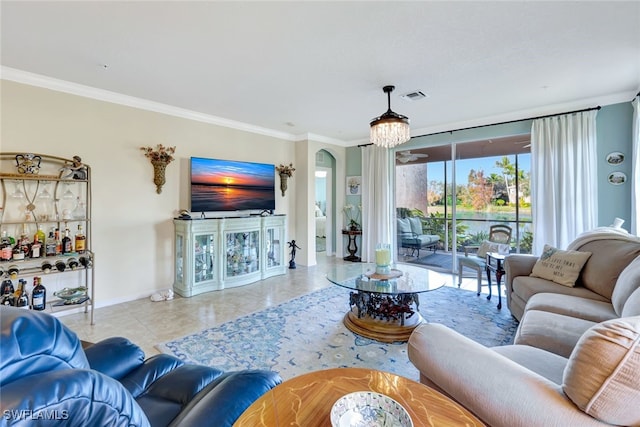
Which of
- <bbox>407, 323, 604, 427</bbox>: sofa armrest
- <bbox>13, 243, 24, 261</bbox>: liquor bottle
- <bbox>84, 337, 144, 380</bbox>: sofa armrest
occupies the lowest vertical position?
<bbox>84, 337, 144, 380</bbox>: sofa armrest

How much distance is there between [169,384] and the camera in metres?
1.33

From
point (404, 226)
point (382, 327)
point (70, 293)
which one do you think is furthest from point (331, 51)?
point (404, 226)

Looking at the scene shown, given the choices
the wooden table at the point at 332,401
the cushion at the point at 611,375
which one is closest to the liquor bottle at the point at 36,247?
the wooden table at the point at 332,401

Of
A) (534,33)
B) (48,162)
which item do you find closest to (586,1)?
(534,33)

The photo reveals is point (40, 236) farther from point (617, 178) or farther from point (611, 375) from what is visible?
point (617, 178)

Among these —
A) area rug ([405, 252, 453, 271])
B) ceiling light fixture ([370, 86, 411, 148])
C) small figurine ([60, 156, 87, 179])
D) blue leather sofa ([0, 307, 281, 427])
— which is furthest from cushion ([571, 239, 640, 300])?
small figurine ([60, 156, 87, 179])

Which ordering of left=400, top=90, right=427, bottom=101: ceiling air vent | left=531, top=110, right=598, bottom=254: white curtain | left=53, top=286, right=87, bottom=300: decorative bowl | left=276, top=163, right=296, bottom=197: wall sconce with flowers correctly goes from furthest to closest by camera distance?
left=276, top=163, right=296, bottom=197: wall sconce with flowers → left=531, top=110, right=598, bottom=254: white curtain → left=400, top=90, right=427, bottom=101: ceiling air vent → left=53, top=286, right=87, bottom=300: decorative bowl

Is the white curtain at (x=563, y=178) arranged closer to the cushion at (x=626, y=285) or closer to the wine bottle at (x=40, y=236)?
the cushion at (x=626, y=285)

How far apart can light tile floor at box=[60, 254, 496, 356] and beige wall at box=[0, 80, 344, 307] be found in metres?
0.41

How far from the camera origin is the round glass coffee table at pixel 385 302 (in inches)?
103

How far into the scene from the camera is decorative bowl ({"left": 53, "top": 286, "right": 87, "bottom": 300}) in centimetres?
294

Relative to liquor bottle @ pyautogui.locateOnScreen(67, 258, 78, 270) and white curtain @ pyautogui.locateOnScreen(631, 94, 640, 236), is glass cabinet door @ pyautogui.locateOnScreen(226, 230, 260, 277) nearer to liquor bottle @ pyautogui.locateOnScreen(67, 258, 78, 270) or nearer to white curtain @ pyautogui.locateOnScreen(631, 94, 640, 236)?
liquor bottle @ pyautogui.locateOnScreen(67, 258, 78, 270)

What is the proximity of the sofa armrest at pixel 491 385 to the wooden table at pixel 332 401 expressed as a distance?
0.21 meters

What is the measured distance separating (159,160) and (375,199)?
12.6 feet
